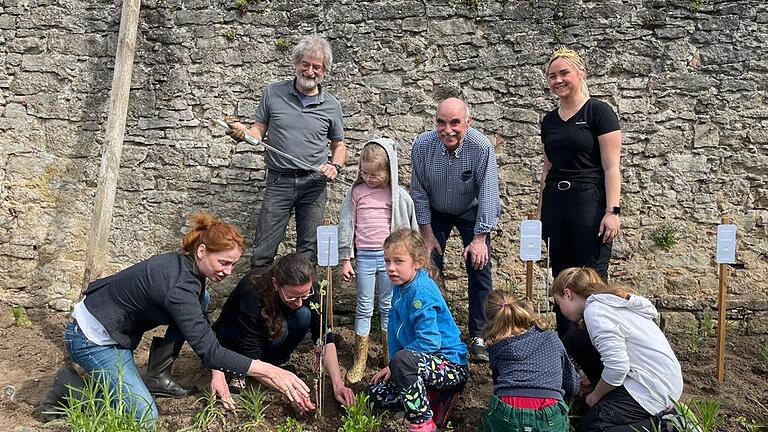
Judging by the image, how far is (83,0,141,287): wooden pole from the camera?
4.64 meters

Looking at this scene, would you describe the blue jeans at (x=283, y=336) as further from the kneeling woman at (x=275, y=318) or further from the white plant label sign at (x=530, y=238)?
the white plant label sign at (x=530, y=238)

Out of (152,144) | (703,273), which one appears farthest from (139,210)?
(703,273)

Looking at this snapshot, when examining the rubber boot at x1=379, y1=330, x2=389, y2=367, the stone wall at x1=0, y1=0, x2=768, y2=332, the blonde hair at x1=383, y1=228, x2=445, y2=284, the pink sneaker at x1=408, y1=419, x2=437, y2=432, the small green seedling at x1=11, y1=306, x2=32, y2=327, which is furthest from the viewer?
the small green seedling at x1=11, y1=306, x2=32, y2=327

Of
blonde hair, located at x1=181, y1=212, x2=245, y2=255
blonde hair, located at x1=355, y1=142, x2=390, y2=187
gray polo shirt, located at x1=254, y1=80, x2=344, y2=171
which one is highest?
gray polo shirt, located at x1=254, y1=80, x2=344, y2=171

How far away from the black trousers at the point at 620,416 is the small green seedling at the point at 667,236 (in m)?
2.06

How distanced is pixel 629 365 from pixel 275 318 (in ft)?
5.98

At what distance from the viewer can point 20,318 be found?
4.85 meters

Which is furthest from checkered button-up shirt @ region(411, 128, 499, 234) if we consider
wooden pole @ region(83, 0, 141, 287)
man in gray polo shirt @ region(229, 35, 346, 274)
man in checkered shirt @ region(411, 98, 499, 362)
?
wooden pole @ region(83, 0, 141, 287)

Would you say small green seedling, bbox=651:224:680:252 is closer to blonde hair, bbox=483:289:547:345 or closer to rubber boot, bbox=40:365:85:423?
blonde hair, bbox=483:289:547:345

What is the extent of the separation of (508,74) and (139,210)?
3.08m

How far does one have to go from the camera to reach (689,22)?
454 cm

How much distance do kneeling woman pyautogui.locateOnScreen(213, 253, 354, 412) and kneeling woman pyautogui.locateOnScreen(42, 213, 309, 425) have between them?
0.27m

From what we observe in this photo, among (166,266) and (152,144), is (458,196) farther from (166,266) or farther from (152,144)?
(152,144)

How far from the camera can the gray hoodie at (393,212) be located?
3.84 meters
